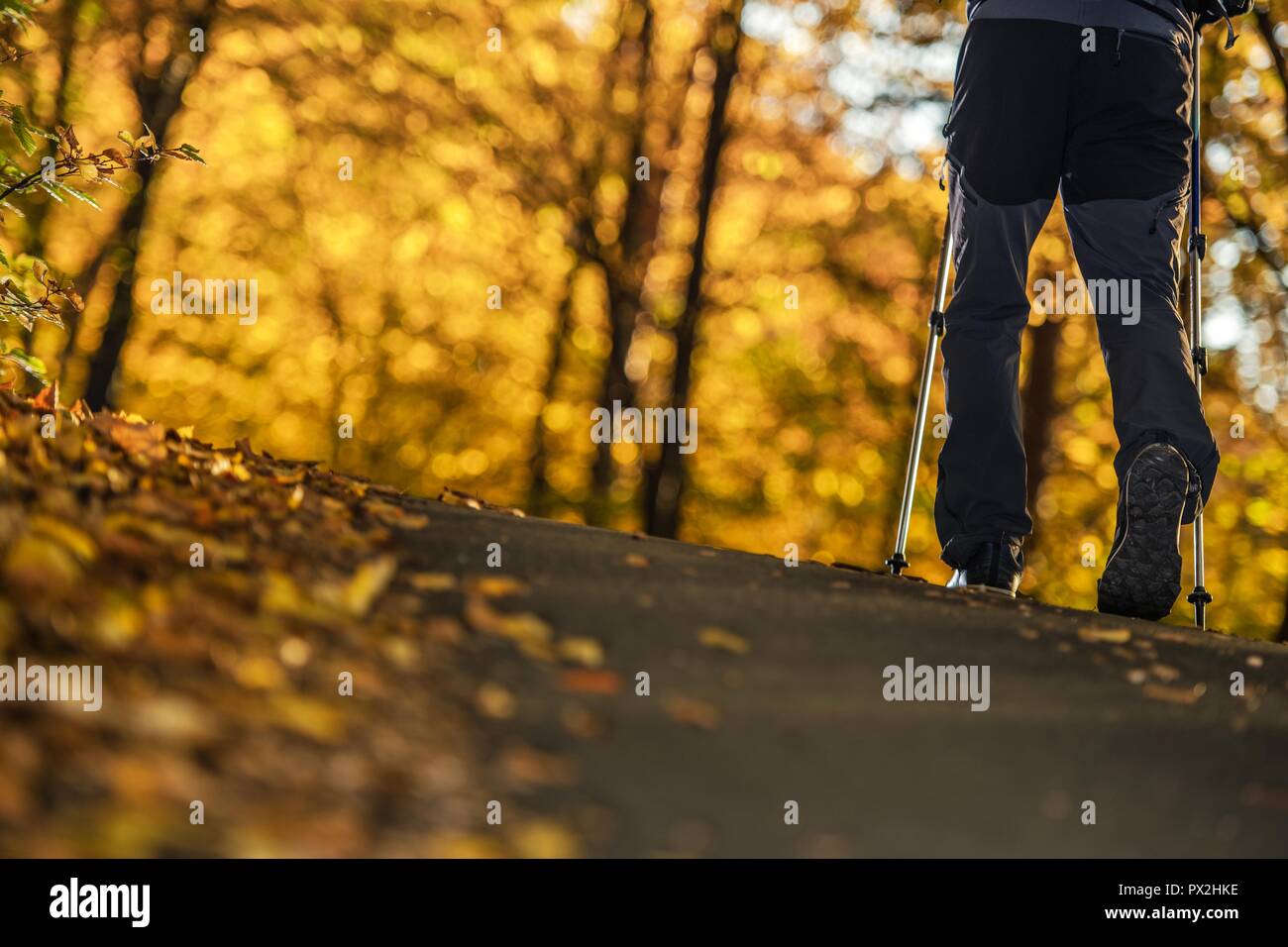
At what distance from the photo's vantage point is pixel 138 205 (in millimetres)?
10961

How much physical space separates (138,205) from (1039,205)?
9845 millimetres

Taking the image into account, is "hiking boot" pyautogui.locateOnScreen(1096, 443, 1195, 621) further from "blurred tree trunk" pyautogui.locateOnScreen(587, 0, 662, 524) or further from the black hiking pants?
"blurred tree trunk" pyautogui.locateOnScreen(587, 0, 662, 524)

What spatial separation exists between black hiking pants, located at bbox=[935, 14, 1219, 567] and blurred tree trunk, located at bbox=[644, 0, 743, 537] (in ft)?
26.0

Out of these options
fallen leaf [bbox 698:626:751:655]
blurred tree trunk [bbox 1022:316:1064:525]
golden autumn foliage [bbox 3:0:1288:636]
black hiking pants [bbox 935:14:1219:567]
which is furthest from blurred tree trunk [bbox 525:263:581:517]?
fallen leaf [bbox 698:626:751:655]

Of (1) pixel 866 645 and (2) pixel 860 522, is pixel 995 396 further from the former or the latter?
(2) pixel 860 522

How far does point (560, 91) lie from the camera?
39.4 ft

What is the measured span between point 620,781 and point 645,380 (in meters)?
11.4

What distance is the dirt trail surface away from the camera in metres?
1.50

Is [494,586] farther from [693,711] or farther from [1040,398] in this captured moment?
[1040,398]

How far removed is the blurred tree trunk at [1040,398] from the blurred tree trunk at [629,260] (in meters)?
4.23

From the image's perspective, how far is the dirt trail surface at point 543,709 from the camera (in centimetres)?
150

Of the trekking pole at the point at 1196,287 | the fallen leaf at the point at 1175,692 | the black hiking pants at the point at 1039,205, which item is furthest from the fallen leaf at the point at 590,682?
the trekking pole at the point at 1196,287

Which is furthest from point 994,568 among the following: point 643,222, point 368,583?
point 643,222
